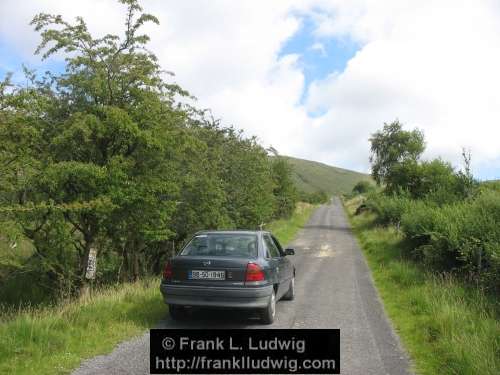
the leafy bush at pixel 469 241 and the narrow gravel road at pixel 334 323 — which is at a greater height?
the leafy bush at pixel 469 241

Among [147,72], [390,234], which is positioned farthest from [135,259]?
[390,234]

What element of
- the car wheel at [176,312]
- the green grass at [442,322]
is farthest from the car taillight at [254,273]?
the green grass at [442,322]

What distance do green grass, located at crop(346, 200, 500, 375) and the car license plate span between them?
2.96 metres

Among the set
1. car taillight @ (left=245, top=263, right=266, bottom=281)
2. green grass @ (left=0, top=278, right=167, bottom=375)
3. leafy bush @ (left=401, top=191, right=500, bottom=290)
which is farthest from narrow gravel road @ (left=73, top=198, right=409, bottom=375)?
leafy bush @ (left=401, top=191, right=500, bottom=290)

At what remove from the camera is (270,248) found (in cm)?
886

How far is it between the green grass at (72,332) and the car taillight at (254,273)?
1.83 meters

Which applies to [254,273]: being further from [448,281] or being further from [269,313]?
[448,281]

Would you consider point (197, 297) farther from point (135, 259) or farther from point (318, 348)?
point (135, 259)

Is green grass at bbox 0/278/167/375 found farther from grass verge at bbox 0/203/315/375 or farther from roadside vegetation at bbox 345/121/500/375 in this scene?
roadside vegetation at bbox 345/121/500/375

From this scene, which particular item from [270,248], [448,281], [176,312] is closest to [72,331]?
[176,312]

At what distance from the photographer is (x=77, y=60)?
11.2 metres

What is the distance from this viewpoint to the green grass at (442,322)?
578 centimetres

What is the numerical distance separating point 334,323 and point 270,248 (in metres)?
1.78

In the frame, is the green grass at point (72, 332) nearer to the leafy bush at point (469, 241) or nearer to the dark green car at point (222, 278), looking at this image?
the dark green car at point (222, 278)
